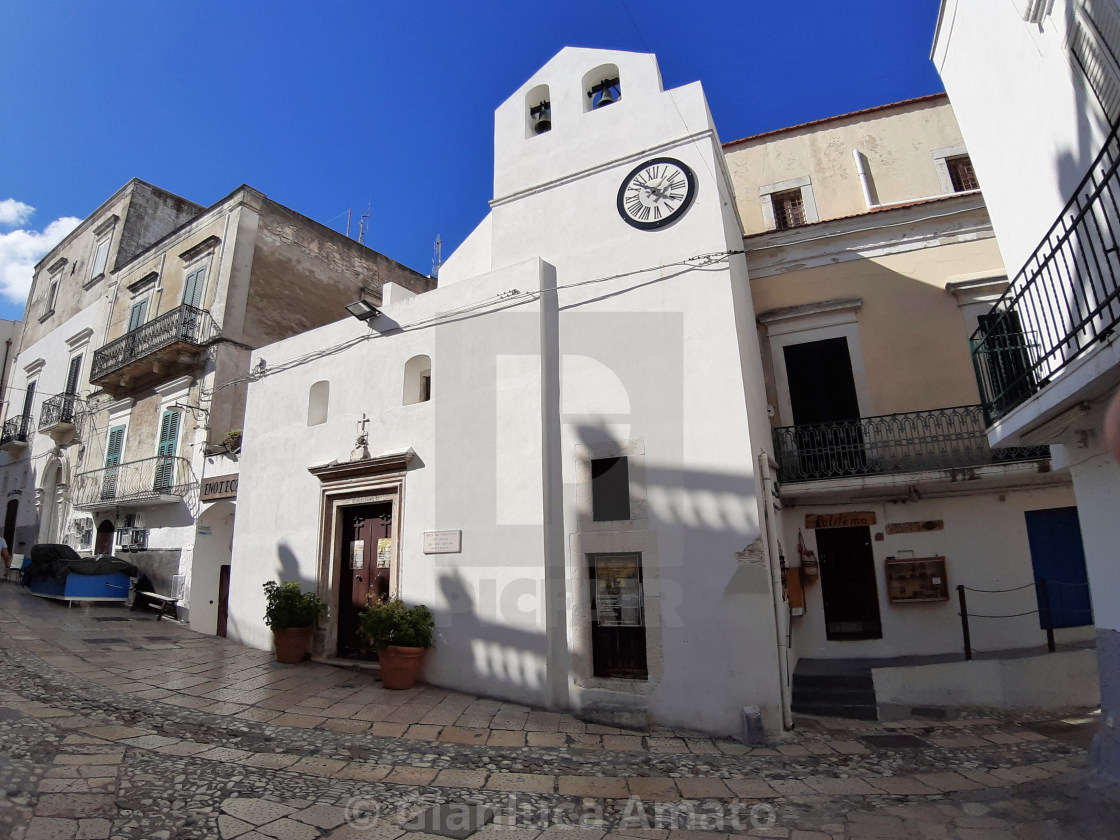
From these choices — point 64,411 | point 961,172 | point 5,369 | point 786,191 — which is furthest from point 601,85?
point 5,369

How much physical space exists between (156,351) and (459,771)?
1223 centimetres

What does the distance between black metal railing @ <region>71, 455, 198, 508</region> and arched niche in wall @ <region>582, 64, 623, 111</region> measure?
34.1 feet

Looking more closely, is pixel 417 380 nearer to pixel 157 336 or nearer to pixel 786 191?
pixel 786 191

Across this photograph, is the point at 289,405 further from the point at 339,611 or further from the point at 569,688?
the point at 569,688

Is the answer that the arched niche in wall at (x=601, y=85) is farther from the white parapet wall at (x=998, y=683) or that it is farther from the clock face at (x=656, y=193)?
the white parapet wall at (x=998, y=683)

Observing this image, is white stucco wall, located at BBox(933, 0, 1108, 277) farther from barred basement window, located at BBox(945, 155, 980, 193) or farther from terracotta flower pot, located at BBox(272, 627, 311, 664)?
terracotta flower pot, located at BBox(272, 627, 311, 664)

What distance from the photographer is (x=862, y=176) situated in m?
12.0

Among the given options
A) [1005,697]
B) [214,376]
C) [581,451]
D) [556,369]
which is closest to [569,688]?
[581,451]

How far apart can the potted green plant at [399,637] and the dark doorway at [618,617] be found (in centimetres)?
221

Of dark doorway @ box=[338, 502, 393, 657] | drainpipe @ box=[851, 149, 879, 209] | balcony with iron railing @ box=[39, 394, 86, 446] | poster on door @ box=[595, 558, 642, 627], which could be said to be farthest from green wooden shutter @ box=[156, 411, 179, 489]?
drainpipe @ box=[851, 149, 879, 209]

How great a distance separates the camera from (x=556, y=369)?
8.25 m

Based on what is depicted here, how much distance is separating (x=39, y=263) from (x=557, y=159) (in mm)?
23860

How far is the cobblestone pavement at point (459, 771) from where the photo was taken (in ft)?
13.7

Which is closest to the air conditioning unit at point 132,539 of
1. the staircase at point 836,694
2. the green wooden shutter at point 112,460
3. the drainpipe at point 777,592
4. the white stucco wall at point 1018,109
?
the green wooden shutter at point 112,460
